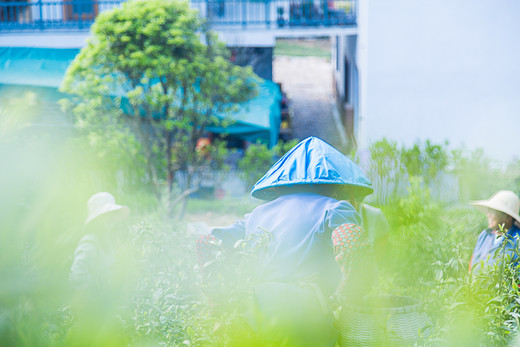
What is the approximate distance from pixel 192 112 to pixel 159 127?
54cm

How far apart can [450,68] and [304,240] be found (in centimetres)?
748

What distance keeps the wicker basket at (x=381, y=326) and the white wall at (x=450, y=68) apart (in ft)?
24.2

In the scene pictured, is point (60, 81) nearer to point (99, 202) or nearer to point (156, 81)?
point (156, 81)

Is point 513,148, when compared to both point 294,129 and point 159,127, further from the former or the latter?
point 294,129

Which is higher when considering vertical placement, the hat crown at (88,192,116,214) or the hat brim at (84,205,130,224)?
the hat crown at (88,192,116,214)

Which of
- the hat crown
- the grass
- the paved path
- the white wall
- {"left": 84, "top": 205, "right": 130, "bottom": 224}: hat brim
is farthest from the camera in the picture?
the grass

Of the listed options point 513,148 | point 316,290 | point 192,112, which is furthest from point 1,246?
point 513,148

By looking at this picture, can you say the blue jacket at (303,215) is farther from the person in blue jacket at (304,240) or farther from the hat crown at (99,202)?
the hat crown at (99,202)

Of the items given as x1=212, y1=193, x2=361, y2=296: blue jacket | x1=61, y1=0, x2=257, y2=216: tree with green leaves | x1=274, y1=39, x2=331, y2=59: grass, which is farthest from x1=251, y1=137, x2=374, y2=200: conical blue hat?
x1=274, y1=39, x2=331, y2=59: grass

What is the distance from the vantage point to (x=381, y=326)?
2744 mm

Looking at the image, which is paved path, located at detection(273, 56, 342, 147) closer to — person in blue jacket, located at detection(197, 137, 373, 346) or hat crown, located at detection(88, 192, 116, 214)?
hat crown, located at detection(88, 192, 116, 214)

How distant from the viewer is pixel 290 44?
31203mm

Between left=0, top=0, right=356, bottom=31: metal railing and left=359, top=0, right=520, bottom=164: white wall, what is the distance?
8.28ft

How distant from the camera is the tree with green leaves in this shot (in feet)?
27.5
